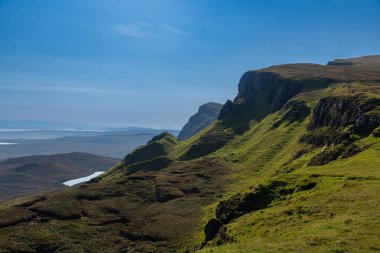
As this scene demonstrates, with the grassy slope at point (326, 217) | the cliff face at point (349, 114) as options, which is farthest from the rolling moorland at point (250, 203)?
the cliff face at point (349, 114)

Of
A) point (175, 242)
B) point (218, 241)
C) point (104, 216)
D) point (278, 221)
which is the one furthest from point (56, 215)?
point (278, 221)

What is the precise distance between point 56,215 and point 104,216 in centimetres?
1199

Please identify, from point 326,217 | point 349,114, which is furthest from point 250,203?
point 349,114

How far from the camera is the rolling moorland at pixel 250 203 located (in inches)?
1593

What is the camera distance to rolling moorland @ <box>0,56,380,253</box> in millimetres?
40469

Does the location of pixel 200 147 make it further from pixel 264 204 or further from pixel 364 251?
pixel 364 251

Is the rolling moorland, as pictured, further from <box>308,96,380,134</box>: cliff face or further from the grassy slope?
<box>308,96,380,134</box>: cliff face

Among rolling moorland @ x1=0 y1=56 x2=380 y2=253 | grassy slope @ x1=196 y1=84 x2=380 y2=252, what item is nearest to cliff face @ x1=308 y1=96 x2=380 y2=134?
rolling moorland @ x1=0 y1=56 x2=380 y2=253

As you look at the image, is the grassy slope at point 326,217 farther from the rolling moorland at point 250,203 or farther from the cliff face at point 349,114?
the cliff face at point 349,114

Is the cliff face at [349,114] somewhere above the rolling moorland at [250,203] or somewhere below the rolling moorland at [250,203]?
above

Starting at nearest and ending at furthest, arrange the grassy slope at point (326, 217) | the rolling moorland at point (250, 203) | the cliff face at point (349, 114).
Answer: the grassy slope at point (326, 217) → the rolling moorland at point (250, 203) → the cliff face at point (349, 114)

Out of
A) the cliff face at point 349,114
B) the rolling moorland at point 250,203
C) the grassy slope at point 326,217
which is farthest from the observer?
the cliff face at point 349,114

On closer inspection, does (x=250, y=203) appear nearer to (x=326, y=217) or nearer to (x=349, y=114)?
(x=326, y=217)

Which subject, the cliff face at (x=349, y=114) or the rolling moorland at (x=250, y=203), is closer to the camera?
the rolling moorland at (x=250, y=203)
